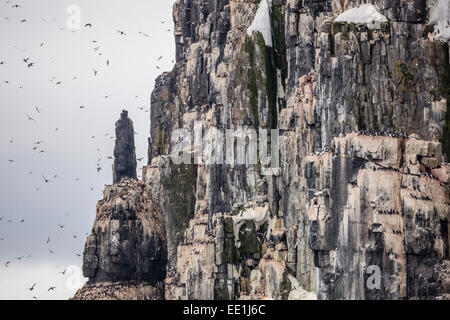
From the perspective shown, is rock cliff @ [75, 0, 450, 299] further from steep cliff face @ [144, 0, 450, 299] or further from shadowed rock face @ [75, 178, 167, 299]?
shadowed rock face @ [75, 178, 167, 299]

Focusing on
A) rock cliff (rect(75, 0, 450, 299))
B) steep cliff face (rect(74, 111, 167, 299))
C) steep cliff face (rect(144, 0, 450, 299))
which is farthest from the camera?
steep cliff face (rect(74, 111, 167, 299))

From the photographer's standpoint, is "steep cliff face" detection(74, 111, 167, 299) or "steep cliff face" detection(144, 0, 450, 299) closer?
"steep cliff face" detection(144, 0, 450, 299)

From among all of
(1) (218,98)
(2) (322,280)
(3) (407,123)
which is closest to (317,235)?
(2) (322,280)

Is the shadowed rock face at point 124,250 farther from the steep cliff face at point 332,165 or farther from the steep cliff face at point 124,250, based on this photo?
the steep cliff face at point 332,165

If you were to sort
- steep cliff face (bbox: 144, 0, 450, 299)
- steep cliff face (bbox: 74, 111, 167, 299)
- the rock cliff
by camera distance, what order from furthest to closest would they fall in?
steep cliff face (bbox: 74, 111, 167, 299) < the rock cliff < steep cliff face (bbox: 144, 0, 450, 299)

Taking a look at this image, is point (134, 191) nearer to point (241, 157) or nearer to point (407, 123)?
point (241, 157)

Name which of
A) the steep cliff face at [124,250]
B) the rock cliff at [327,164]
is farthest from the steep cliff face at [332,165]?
the steep cliff face at [124,250]

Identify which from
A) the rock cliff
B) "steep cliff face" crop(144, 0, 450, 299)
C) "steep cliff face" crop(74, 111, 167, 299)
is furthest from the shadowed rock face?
"steep cliff face" crop(144, 0, 450, 299)
